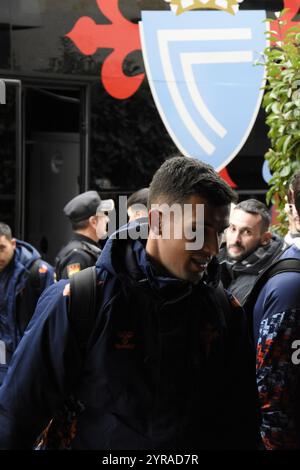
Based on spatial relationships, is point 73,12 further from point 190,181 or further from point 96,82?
point 190,181

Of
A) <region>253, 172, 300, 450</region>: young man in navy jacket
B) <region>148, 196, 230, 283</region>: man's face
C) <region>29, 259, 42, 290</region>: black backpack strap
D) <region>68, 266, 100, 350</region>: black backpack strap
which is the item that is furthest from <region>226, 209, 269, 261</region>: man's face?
<region>68, 266, 100, 350</region>: black backpack strap

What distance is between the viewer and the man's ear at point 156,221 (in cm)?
246

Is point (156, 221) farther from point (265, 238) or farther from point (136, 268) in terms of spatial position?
point (265, 238)

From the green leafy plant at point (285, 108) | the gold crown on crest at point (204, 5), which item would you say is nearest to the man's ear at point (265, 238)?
the green leafy plant at point (285, 108)

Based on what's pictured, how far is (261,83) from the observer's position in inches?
298

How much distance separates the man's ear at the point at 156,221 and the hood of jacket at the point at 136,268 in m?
0.07

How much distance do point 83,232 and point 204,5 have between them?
2.38 m

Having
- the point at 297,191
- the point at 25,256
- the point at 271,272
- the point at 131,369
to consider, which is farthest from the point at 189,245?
the point at 25,256

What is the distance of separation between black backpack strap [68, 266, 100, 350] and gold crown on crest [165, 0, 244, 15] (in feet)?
17.7

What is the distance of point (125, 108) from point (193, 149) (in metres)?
0.71

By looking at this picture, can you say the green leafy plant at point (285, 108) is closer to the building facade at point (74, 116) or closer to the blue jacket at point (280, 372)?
the building facade at point (74, 116)

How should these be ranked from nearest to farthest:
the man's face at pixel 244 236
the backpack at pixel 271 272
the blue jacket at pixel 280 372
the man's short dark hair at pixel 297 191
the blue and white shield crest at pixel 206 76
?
the blue jacket at pixel 280 372, the backpack at pixel 271 272, the man's short dark hair at pixel 297 191, the man's face at pixel 244 236, the blue and white shield crest at pixel 206 76

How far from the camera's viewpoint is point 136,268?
2.47 metres

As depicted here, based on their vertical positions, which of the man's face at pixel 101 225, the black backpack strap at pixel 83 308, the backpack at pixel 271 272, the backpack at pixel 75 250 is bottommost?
the backpack at pixel 75 250
